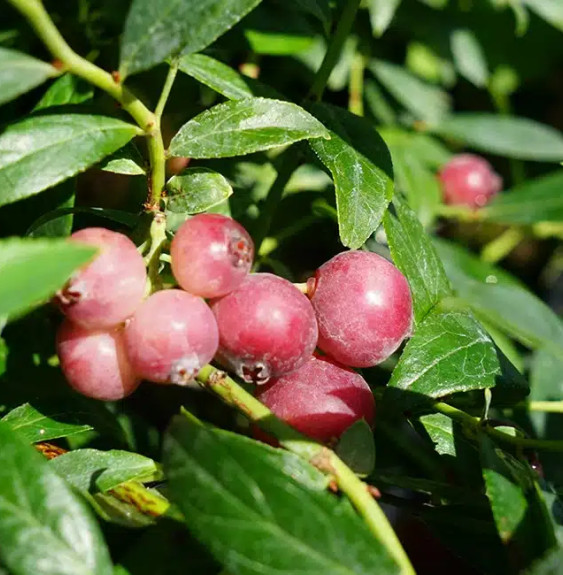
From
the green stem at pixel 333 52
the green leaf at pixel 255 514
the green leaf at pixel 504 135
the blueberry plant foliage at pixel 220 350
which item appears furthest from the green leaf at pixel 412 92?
the green leaf at pixel 255 514

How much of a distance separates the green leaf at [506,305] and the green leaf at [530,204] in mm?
226

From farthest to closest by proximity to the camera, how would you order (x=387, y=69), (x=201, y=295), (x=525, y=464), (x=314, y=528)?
(x=387, y=69) < (x=525, y=464) < (x=201, y=295) < (x=314, y=528)

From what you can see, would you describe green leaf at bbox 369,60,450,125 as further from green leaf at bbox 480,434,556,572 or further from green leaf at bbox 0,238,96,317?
green leaf at bbox 0,238,96,317

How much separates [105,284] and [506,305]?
0.65 metres

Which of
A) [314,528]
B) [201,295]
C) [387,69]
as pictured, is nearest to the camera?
[314,528]

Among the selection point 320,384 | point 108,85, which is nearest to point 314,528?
point 320,384

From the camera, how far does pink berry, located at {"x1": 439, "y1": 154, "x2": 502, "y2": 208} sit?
189 centimetres

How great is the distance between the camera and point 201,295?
823 mm

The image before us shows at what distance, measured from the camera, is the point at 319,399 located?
2.88 ft

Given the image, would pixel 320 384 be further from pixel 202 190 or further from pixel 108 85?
pixel 108 85

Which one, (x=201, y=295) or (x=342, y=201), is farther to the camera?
(x=342, y=201)

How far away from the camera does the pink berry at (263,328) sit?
0.83m

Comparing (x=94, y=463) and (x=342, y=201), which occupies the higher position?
(x=342, y=201)

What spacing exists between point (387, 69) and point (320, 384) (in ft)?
3.72
